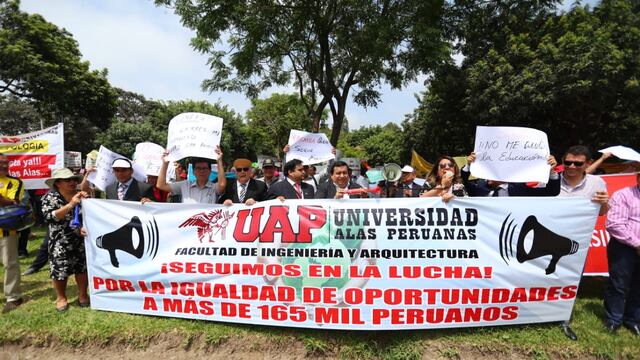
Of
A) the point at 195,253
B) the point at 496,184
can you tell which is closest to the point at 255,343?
the point at 195,253

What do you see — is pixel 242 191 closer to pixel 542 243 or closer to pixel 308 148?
pixel 308 148

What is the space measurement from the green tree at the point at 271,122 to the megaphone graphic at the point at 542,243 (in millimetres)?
33226

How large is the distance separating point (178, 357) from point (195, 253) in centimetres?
104

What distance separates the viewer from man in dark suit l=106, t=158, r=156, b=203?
4469mm

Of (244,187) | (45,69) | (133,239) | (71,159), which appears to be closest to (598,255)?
(244,187)

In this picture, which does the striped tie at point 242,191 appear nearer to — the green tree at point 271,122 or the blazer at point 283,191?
the blazer at point 283,191

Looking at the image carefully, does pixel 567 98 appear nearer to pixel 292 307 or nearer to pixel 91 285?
pixel 292 307

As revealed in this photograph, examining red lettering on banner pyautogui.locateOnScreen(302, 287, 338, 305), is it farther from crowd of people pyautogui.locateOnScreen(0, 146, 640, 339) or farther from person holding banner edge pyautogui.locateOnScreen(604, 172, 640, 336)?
person holding banner edge pyautogui.locateOnScreen(604, 172, 640, 336)

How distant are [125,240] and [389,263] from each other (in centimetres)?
296

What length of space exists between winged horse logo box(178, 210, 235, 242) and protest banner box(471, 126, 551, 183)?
277 cm

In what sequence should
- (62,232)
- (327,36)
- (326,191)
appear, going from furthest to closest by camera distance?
1. (327,36)
2. (326,191)
3. (62,232)

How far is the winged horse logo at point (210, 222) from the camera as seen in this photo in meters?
3.88

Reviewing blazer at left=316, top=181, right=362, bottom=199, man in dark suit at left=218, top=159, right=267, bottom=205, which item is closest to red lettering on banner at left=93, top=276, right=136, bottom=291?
man in dark suit at left=218, top=159, right=267, bottom=205

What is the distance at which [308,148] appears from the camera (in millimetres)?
5777
